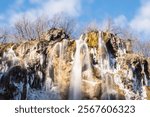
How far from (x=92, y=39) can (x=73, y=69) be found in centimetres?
192

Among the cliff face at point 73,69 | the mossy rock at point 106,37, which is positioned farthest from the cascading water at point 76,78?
the mossy rock at point 106,37

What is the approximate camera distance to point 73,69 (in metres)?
19.9

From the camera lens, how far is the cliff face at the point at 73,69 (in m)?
19.4

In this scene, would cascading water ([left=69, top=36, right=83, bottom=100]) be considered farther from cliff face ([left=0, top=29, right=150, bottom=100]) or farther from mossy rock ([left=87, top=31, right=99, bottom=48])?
mossy rock ([left=87, top=31, right=99, bottom=48])

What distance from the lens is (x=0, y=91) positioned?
1973cm

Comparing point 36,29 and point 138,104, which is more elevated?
point 36,29

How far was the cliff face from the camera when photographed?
19438mm

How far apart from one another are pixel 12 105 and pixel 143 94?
51.1 ft

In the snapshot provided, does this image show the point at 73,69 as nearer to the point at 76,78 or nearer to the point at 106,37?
the point at 76,78

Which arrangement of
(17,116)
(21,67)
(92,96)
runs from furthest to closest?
(21,67), (92,96), (17,116)

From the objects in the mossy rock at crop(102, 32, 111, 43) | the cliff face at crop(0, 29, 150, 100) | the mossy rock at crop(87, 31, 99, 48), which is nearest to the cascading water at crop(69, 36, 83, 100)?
the cliff face at crop(0, 29, 150, 100)

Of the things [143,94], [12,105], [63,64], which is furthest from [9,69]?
[12,105]

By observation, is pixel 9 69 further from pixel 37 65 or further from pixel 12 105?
pixel 12 105

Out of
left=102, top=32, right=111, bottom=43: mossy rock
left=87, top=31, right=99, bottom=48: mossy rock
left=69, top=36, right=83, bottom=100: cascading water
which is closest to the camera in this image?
left=69, top=36, right=83, bottom=100: cascading water
